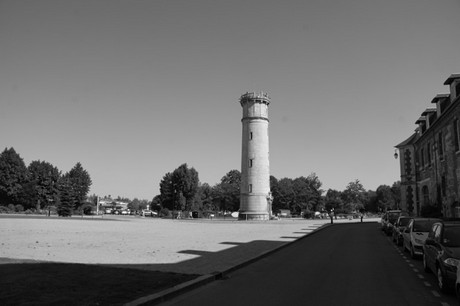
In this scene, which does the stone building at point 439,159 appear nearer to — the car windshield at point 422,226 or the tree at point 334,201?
the car windshield at point 422,226

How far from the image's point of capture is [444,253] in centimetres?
866

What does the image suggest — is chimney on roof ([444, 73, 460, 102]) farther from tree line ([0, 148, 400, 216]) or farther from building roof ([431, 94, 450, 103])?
tree line ([0, 148, 400, 216])

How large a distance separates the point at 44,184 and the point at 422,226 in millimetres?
94409

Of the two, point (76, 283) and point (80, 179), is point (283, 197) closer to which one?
point (80, 179)

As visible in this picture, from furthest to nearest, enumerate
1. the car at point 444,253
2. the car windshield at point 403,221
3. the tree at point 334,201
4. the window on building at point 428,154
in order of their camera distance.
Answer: the tree at point 334,201, the window on building at point 428,154, the car windshield at point 403,221, the car at point 444,253

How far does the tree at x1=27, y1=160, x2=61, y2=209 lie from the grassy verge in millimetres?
88671

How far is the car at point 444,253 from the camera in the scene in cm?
812

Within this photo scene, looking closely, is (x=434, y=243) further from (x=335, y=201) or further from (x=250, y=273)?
(x=335, y=201)

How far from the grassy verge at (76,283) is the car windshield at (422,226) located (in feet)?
32.5

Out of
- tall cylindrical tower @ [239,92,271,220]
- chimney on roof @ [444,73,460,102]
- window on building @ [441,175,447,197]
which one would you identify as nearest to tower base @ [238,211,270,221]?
tall cylindrical tower @ [239,92,271,220]

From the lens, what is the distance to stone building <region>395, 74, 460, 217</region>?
85.3 ft

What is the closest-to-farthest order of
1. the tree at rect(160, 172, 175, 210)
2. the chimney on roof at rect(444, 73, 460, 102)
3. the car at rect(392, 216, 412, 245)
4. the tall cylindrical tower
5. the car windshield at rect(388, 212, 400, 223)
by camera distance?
1. the car at rect(392, 216, 412, 245)
2. the chimney on roof at rect(444, 73, 460, 102)
3. the car windshield at rect(388, 212, 400, 223)
4. the tall cylindrical tower
5. the tree at rect(160, 172, 175, 210)

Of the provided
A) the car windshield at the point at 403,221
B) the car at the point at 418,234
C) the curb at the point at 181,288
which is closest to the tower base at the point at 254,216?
the car windshield at the point at 403,221


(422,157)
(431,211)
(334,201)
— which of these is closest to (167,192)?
(334,201)
